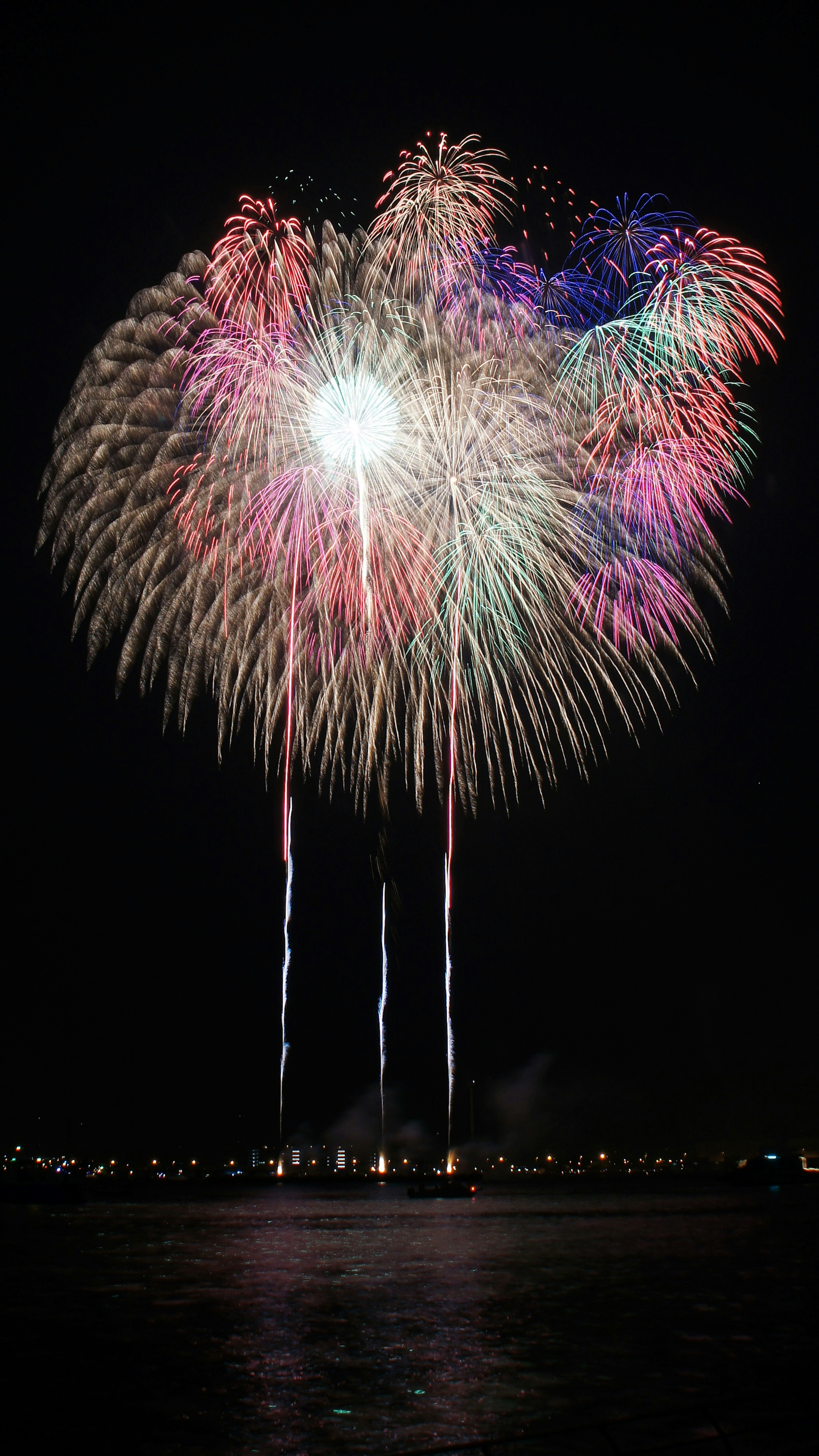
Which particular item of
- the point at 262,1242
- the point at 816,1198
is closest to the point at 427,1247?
the point at 262,1242

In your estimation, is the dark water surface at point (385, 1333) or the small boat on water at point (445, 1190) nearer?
the dark water surface at point (385, 1333)

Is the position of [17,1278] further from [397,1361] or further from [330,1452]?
[330,1452]

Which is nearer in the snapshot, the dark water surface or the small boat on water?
the dark water surface

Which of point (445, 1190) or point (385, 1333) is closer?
point (385, 1333)

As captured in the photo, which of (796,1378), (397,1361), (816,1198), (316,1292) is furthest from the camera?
(816,1198)
